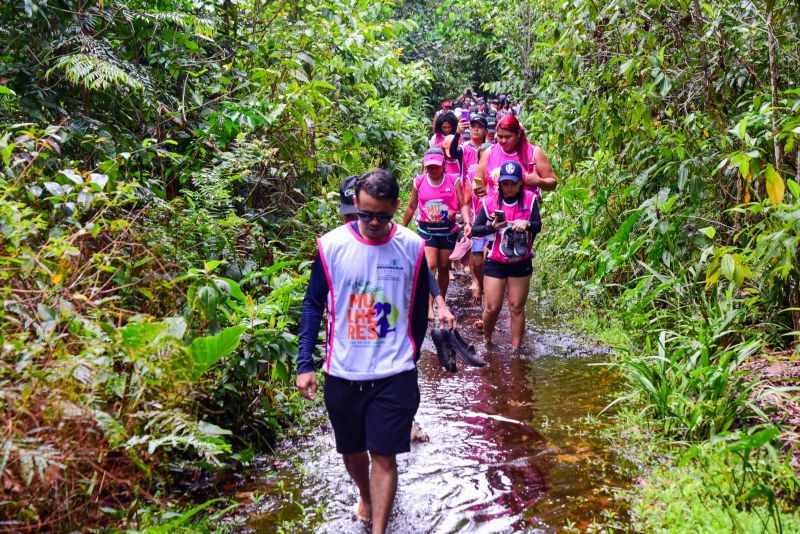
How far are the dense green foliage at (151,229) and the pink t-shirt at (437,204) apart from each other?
1031mm

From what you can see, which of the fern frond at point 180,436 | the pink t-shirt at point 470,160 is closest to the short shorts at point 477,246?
the pink t-shirt at point 470,160

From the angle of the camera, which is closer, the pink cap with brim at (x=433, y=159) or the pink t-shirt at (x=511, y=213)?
the pink t-shirt at (x=511, y=213)

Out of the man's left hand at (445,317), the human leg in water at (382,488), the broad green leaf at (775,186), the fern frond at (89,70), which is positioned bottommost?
the human leg in water at (382,488)

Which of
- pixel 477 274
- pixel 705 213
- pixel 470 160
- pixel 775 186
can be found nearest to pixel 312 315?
pixel 775 186

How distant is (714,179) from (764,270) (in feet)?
4.80

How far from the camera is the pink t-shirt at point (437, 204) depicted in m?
8.31

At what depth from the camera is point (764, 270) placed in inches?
214

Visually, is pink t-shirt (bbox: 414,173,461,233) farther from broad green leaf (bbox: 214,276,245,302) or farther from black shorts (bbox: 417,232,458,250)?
broad green leaf (bbox: 214,276,245,302)

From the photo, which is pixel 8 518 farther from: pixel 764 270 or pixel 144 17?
pixel 764 270

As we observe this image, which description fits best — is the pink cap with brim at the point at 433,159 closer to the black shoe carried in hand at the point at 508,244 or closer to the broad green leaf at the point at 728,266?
the black shoe carried in hand at the point at 508,244

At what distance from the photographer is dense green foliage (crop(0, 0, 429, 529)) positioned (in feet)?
10.7

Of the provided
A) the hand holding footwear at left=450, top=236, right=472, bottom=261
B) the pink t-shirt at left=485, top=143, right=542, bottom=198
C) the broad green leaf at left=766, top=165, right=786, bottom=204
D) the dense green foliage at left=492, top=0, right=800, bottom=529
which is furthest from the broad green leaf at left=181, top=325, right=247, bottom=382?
the hand holding footwear at left=450, top=236, right=472, bottom=261

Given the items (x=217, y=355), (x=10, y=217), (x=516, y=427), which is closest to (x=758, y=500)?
(x=516, y=427)

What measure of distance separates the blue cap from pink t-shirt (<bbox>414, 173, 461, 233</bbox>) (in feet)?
4.75
